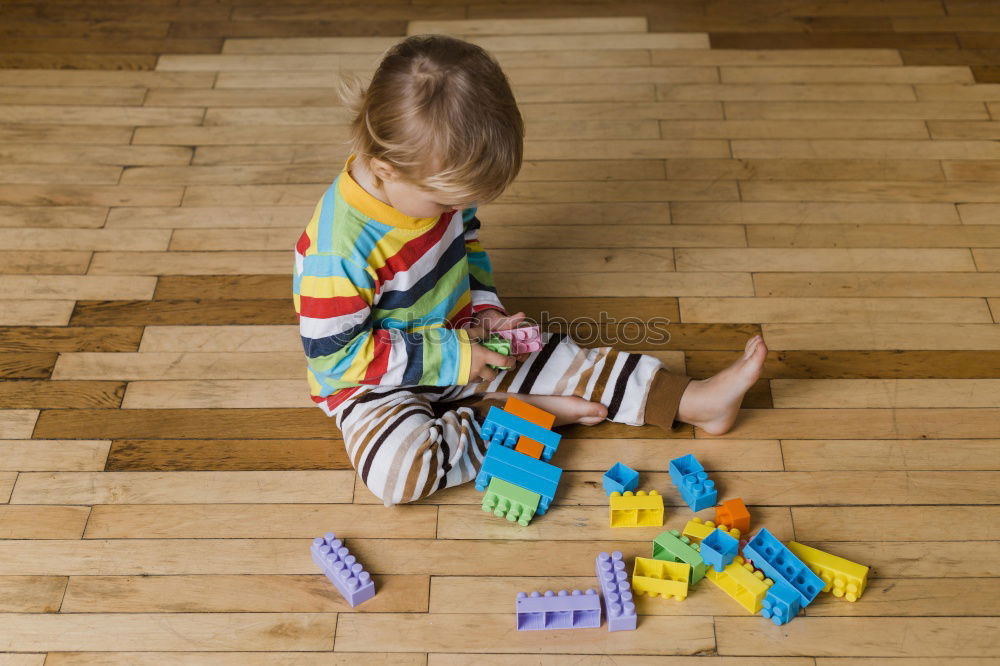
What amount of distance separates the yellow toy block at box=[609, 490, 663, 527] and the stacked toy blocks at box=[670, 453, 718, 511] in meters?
0.04

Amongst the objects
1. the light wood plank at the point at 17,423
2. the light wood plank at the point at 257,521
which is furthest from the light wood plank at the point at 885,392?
the light wood plank at the point at 17,423

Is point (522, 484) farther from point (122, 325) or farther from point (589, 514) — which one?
point (122, 325)

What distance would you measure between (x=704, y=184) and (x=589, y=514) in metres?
0.79

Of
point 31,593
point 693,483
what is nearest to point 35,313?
point 31,593

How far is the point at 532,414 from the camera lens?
141 centimetres

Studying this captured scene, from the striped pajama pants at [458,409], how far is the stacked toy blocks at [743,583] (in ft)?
0.81

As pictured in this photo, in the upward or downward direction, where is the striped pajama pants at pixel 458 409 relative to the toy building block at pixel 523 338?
downward

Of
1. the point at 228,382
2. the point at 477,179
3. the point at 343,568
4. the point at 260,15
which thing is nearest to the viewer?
the point at 477,179

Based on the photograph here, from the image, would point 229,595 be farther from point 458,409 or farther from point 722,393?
point 722,393

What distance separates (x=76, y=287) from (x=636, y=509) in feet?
3.49

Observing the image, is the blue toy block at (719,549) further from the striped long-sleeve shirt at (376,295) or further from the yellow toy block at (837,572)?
the striped long-sleeve shirt at (376,295)

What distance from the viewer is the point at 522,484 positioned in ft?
4.38

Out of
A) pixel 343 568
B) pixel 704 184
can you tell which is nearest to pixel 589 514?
pixel 343 568

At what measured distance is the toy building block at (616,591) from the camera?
1217mm
